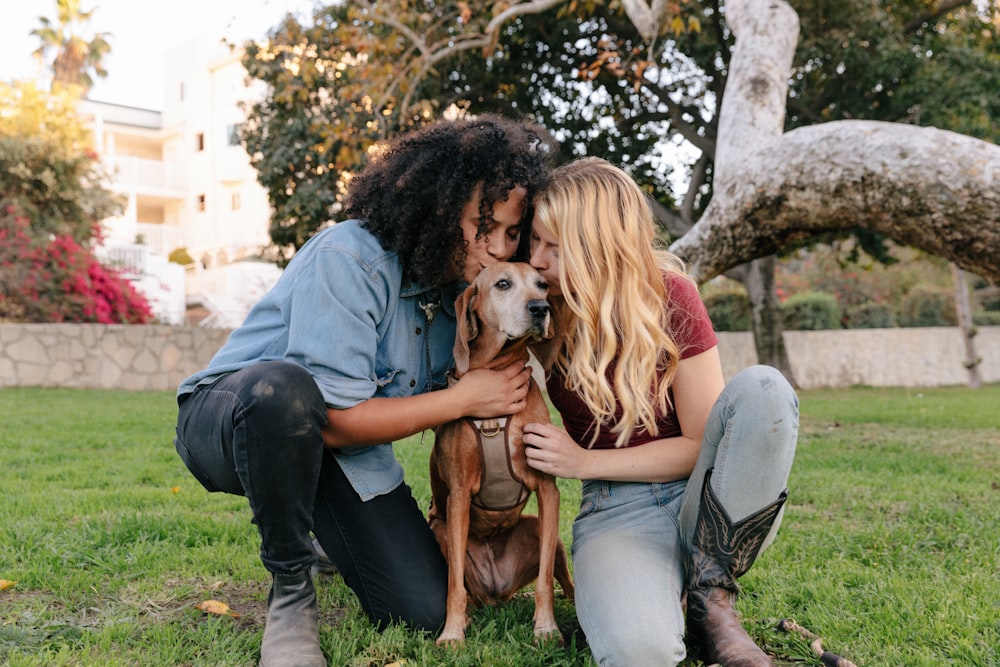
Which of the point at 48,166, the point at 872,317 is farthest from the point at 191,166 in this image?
the point at 872,317

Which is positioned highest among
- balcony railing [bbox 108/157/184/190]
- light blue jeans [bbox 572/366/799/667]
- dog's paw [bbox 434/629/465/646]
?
balcony railing [bbox 108/157/184/190]

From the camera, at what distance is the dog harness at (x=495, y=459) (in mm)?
2662

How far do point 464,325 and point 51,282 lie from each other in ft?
40.3

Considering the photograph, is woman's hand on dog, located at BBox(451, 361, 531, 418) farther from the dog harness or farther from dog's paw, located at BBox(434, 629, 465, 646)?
dog's paw, located at BBox(434, 629, 465, 646)

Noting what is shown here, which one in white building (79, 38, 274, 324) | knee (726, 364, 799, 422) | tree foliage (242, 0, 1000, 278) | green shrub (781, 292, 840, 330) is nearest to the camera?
knee (726, 364, 799, 422)

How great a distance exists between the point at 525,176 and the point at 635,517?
3.85 ft

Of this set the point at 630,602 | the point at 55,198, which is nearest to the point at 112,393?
the point at 55,198

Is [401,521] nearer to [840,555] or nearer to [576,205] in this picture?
[576,205]

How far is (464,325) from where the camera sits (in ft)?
8.96

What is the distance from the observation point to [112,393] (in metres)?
11.4

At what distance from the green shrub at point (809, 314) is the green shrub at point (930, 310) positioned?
115 inches

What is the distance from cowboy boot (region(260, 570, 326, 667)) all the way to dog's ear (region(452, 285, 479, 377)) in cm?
83

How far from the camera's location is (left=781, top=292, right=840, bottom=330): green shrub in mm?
17547

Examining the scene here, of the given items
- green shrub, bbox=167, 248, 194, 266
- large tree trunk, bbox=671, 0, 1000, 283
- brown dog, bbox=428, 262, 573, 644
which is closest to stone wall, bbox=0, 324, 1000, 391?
large tree trunk, bbox=671, 0, 1000, 283
